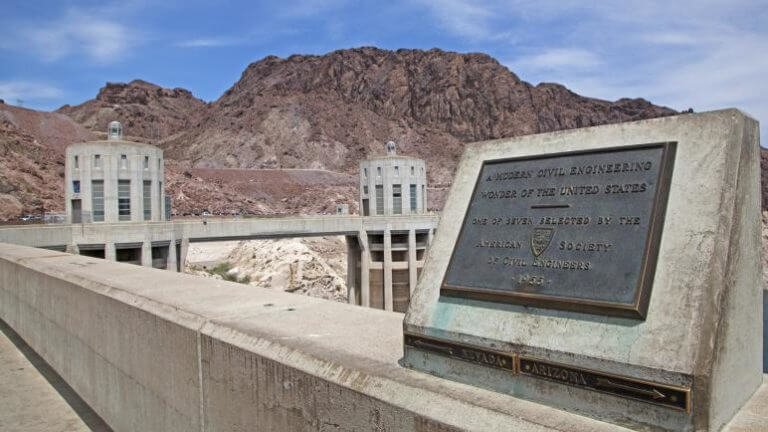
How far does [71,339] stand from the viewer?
6.43 meters

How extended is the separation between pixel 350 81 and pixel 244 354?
169 m

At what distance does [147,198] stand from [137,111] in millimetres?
148805

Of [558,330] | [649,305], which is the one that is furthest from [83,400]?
[649,305]

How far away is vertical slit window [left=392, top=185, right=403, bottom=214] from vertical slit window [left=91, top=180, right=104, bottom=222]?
16.0m

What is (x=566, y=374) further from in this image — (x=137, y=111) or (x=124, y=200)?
(x=137, y=111)

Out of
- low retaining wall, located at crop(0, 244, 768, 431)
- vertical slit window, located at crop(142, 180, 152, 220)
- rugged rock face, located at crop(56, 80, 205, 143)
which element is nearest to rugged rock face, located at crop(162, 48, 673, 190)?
rugged rock face, located at crop(56, 80, 205, 143)

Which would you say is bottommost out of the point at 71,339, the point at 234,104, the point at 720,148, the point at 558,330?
the point at 71,339

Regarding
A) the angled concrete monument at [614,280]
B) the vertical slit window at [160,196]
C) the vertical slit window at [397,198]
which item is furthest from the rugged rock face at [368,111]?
the angled concrete monument at [614,280]

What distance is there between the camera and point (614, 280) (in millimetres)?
3035

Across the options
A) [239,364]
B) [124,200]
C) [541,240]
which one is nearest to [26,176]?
[124,200]

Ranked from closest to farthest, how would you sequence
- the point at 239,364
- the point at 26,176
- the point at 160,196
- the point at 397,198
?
the point at 239,364
the point at 160,196
the point at 397,198
the point at 26,176

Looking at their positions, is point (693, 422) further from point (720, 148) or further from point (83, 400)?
point (83, 400)

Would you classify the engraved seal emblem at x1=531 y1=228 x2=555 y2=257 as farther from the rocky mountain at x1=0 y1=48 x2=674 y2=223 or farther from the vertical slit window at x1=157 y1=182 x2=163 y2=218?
the rocky mountain at x1=0 y1=48 x2=674 y2=223

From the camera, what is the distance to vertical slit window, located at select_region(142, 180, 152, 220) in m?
22.0
